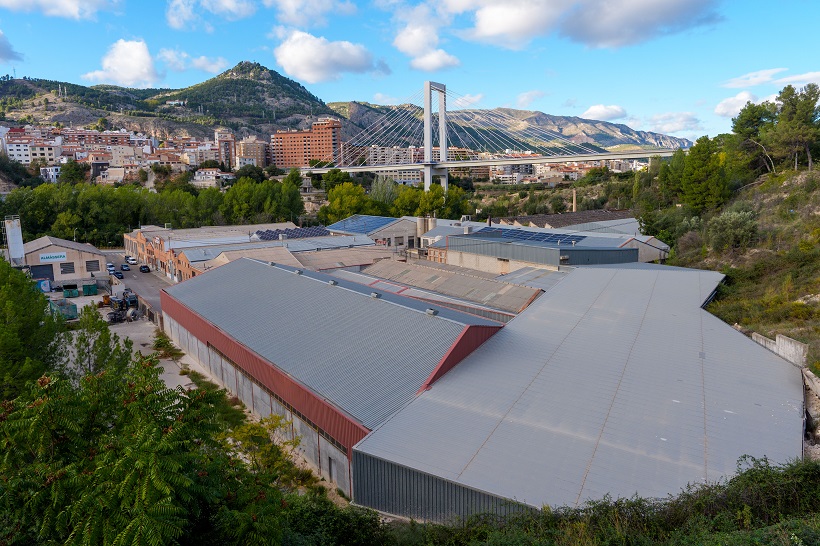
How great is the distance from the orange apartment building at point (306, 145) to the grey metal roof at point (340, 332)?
330 ft

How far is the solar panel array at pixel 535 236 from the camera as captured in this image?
29228 millimetres

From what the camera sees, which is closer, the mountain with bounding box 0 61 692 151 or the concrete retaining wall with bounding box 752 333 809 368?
the concrete retaining wall with bounding box 752 333 809 368

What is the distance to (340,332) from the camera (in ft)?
51.1

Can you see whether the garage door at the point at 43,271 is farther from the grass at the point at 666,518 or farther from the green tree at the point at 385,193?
the grass at the point at 666,518

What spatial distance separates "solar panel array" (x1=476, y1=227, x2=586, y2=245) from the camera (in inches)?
1151

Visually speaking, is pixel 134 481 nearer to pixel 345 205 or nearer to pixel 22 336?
pixel 22 336

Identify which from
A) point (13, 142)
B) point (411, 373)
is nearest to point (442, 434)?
point (411, 373)

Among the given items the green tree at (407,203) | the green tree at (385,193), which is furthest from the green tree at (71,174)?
the green tree at (407,203)

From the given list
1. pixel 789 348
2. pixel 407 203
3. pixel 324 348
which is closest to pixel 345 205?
pixel 407 203

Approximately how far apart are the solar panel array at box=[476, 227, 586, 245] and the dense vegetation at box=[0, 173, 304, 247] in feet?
108

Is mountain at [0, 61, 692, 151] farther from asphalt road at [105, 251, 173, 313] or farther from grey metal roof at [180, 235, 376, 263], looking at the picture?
asphalt road at [105, 251, 173, 313]

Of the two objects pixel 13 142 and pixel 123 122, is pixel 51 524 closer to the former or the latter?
pixel 13 142

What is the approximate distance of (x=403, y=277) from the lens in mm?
26156

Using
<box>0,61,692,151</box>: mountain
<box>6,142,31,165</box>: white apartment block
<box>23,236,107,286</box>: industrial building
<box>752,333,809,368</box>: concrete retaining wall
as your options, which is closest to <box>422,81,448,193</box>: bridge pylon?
<box>0,61,692,151</box>: mountain
